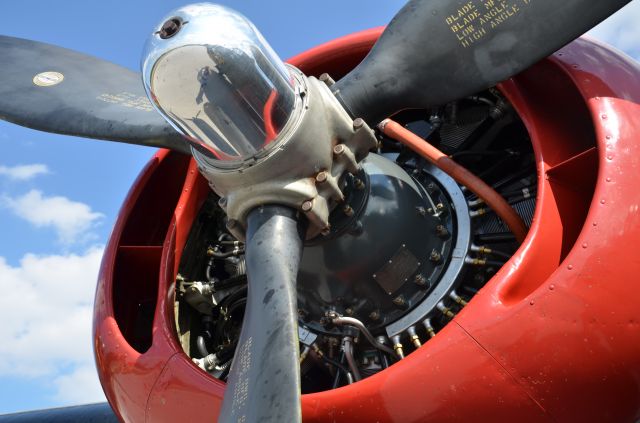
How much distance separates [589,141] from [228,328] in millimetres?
2725

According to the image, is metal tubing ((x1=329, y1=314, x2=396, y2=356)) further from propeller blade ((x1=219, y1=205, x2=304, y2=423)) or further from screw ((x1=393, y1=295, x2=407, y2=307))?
propeller blade ((x1=219, y1=205, x2=304, y2=423))

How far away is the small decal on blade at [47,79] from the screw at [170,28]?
5.69ft

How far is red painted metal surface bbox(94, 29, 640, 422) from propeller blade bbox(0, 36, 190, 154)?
136 cm

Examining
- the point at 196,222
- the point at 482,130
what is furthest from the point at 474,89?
the point at 196,222

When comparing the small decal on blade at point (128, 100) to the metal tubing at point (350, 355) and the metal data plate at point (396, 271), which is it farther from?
the metal tubing at point (350, 355)

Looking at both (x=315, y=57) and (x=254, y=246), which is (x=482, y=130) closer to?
(x=315, y=57)

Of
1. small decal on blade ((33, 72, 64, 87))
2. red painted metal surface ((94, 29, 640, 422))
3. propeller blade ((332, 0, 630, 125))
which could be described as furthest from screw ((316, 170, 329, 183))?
small decal on blade ((33, 72, 64, 87))

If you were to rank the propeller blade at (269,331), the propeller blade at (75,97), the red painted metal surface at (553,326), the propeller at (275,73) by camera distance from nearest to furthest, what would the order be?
the propeller blade at (269,331) < the propeller at (275,73) < the red painted metal surface at (553,326) < the propeller blade at (75,97)

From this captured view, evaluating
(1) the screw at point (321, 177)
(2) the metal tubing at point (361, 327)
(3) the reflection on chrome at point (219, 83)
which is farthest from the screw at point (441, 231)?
(3) the reflection on chrome at point (219, 83)

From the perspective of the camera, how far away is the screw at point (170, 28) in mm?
3229

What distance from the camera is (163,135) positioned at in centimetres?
422

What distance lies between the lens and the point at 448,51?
12.6ft

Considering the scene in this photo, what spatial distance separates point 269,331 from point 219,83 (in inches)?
45.3

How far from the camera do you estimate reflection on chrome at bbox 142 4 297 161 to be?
10.5 ft
